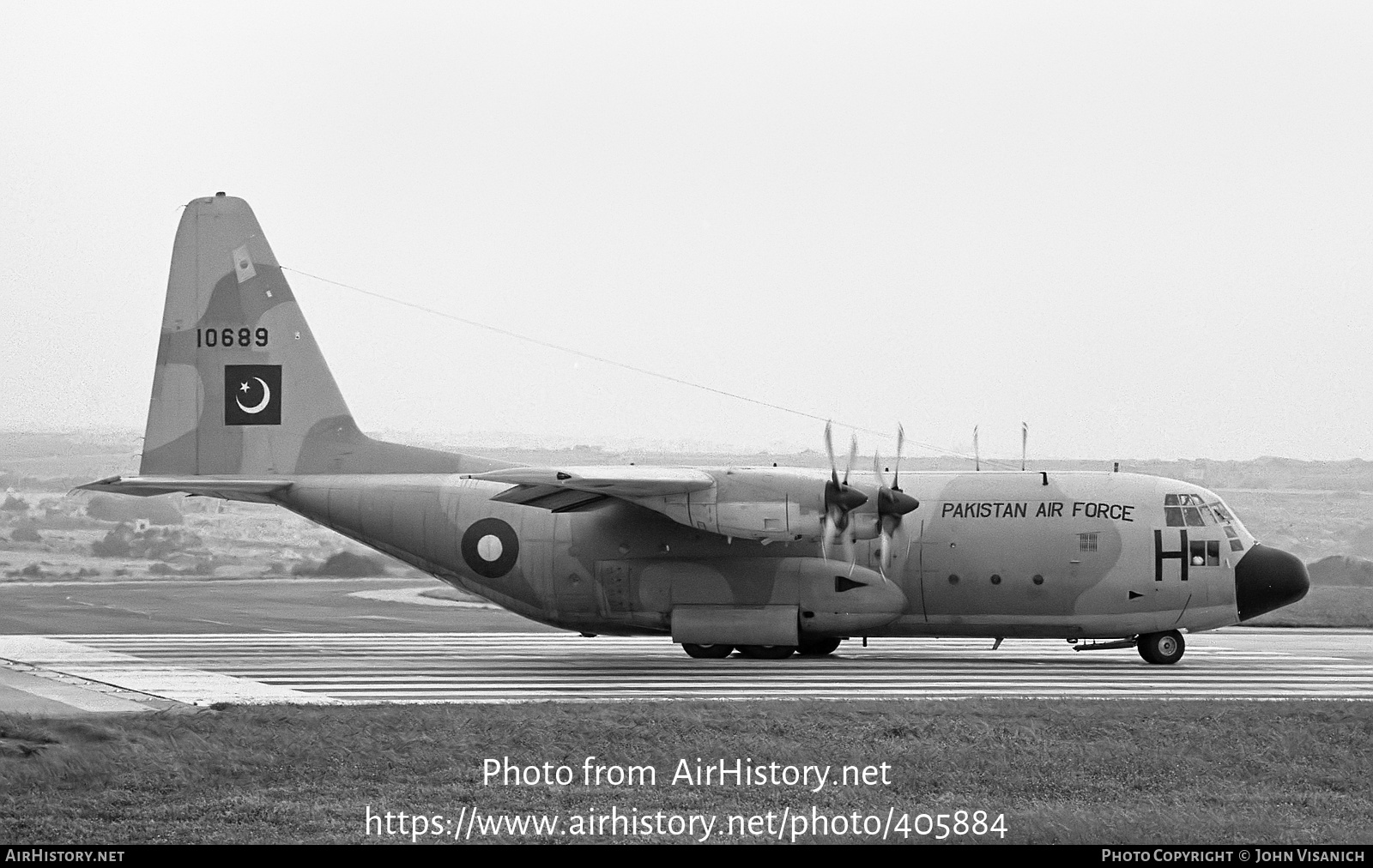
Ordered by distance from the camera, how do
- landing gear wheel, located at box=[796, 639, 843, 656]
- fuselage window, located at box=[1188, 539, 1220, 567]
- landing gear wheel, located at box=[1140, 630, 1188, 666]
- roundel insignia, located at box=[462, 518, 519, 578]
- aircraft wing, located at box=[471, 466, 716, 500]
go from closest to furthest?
1. aircraft wing, located at box=[471, 466, 716, 500]
2. fuselage window, located at box=[1188, 539, 1220, 567]
3. landing gear wheel, located at box=[1140, 630, 1188, 666]
4. roundel insignia, located at box=[462, 518, 519, 578]
5. landing gear wheel, located at box=[796, 639, 843, 656]

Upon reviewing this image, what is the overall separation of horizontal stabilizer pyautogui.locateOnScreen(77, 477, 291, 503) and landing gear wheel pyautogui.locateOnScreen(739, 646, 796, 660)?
8.66m

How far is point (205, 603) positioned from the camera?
4003 cm

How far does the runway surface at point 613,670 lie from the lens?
20031 mm

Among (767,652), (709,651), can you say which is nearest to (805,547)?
(767,652)

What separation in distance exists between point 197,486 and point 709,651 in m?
9.45

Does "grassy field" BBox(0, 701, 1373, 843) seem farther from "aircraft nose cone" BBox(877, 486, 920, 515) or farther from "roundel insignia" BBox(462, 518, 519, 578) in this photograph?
"roundel insignia" BBox(462, 518, 519, 578)

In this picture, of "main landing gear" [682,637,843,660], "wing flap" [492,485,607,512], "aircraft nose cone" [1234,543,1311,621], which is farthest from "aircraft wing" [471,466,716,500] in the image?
"aircraft nose cone" [1234,543,1311,621]

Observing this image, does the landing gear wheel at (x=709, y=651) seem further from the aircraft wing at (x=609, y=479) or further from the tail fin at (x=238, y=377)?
the tail fin at (x=238, y=377)

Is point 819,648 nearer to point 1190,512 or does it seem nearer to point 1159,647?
point 1159,647

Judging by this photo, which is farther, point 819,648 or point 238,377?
point 238,377

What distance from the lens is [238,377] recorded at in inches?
1081

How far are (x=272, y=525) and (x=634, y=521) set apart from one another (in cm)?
3905

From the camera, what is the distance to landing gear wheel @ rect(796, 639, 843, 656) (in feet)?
85.4
